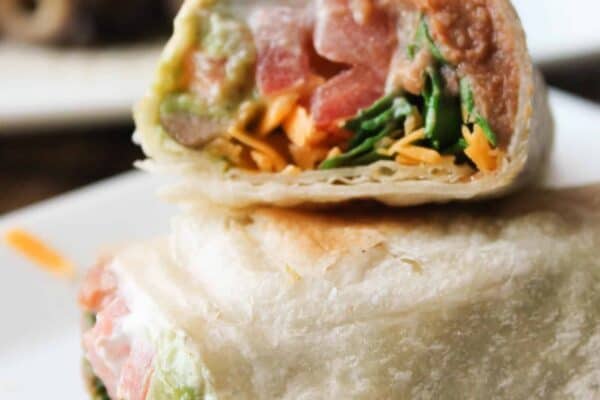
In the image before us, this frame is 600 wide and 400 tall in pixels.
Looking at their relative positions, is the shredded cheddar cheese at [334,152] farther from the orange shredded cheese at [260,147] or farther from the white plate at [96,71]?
the white plate at [96,71]

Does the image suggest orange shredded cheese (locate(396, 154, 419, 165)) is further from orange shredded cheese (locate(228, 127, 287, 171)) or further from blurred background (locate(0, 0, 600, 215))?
blurred background (locate(0, 0, 600, 215))

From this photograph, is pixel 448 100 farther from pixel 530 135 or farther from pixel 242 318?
pixel 242 318

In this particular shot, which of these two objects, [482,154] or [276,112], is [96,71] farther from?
[482,154]

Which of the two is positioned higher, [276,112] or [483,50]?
[483,50]

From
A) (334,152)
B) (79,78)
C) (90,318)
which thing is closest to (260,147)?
(334,152)

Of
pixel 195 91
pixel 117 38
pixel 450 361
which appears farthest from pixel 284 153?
pixel 117 38
